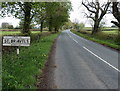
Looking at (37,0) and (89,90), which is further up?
(37,0)

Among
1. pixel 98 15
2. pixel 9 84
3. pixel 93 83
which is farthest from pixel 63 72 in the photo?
pixel 98 15

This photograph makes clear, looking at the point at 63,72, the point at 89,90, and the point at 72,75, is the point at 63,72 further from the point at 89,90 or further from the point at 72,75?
the point at 89,90

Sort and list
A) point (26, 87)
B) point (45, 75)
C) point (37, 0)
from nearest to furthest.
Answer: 1. point (26, 87)
2. point (45, 75)
3. point (37, 0)

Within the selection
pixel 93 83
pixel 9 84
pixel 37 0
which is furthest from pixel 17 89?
pixel 37 0

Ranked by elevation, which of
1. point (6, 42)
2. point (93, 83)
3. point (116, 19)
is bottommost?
point (93, 83)

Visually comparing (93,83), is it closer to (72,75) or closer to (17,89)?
(72,75)

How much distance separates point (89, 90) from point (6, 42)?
242 inches

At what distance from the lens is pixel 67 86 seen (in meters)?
6.71

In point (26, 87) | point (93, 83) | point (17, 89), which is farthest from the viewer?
point (93, 83)

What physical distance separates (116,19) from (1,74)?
83.2ft

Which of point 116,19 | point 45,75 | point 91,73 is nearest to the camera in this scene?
point 45,75

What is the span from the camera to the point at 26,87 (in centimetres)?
608

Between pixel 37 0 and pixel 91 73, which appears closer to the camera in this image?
pixel 91 73

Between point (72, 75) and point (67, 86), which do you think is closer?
point (67, 86)
